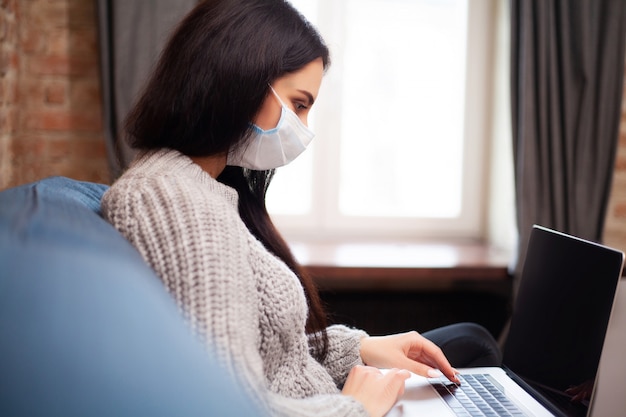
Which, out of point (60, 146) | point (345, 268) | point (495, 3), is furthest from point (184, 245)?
point (495, 3)

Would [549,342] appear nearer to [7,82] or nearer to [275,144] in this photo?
[275,144]

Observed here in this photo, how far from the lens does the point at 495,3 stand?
2.37 meters

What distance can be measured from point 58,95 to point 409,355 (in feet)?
5.15

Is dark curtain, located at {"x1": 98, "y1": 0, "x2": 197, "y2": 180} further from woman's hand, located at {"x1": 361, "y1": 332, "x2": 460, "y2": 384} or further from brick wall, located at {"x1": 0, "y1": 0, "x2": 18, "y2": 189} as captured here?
woman's hand, located at {"x1": 361, "y1": 332, "x2": 460, "y2": 384}

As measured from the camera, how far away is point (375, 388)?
3.07 ft

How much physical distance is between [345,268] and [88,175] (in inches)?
38.9

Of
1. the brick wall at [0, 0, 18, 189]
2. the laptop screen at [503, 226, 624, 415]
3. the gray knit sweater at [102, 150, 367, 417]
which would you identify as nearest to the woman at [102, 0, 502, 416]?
the gray knit sweater at [102, 150, 367, 417]

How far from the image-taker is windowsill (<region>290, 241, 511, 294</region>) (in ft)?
6.16

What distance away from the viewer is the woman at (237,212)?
74 cm

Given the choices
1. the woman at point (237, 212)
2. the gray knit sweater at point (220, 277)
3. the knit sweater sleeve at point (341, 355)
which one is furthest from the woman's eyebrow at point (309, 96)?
the knit sweater sleeve at point (341, 355)

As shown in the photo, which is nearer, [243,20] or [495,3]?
[243,20]

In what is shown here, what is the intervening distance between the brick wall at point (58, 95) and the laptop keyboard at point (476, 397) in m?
1.47

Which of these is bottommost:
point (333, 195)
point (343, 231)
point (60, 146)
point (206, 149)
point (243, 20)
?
point (343, 231)

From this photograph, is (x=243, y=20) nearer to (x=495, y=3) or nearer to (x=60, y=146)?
(x=60, y=146)
